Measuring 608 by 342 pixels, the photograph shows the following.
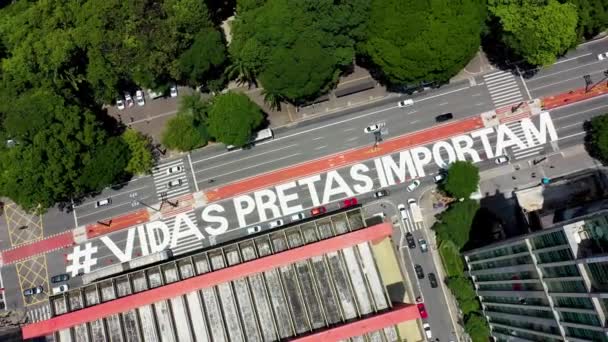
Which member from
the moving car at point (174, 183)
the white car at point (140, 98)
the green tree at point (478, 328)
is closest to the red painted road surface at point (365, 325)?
the green tree at point (478, 328)

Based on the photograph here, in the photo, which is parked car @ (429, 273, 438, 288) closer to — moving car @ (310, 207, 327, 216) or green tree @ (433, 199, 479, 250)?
green tree @ (433, 199, 479, 250)

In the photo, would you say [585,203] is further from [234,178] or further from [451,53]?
[234,178]

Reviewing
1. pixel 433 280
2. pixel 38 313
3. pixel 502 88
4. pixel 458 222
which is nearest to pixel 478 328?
pixel 433 280

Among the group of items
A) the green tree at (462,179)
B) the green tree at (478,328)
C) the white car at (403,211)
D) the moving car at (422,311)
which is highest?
the green tree at (462,179)

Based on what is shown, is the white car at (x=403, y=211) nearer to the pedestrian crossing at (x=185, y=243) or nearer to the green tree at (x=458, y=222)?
the green tree at (x=458, y=222)

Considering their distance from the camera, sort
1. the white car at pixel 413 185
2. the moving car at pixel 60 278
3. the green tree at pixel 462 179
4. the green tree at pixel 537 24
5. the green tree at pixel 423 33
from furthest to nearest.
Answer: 1. the white car at pixel 413 185
2. the moving car at pixel 60 278
3. the green tree at pixel 462 179
4. the green tree at pixel 537 24
5. the green tree at pixel 423 33
